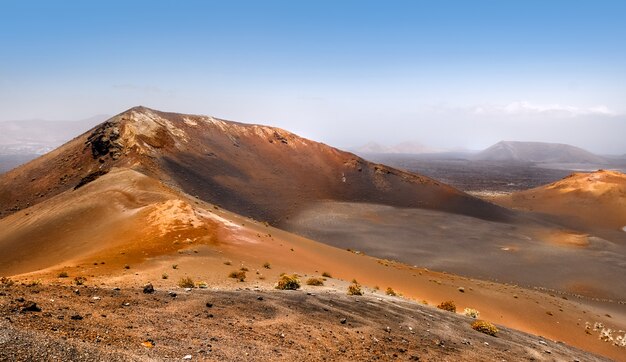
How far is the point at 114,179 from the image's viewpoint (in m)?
38.0

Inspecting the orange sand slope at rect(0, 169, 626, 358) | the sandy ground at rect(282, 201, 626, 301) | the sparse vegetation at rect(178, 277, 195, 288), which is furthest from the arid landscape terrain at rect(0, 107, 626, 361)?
the sandy ground at rect(282, 201, 626, 301)

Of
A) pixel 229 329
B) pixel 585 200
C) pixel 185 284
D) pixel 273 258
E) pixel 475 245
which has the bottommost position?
pixel 475 245

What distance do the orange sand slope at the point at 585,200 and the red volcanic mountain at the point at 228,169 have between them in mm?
17893

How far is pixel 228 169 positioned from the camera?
67375 mm

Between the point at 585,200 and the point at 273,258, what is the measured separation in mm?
92917

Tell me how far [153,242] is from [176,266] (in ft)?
17.0

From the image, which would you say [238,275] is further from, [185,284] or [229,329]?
[229,329]

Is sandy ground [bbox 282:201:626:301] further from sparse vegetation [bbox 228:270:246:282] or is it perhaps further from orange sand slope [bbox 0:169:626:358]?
sparse vegetation [bbox 228:270:246:282]

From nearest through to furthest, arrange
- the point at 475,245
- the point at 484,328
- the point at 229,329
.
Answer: the point at 229,329 < the point at 484,328 < the point at 475,245

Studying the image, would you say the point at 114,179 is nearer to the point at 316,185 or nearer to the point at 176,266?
the point at 176,266

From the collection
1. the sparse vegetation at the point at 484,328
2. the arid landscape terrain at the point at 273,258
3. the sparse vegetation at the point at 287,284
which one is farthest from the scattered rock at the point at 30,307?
the sparse vegetation at the point at 484,328

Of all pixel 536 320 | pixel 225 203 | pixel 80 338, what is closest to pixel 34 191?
pixel 225 203

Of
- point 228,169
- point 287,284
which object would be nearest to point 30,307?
point 287,284

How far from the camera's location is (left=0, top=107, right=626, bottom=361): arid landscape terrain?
10.3 meters
